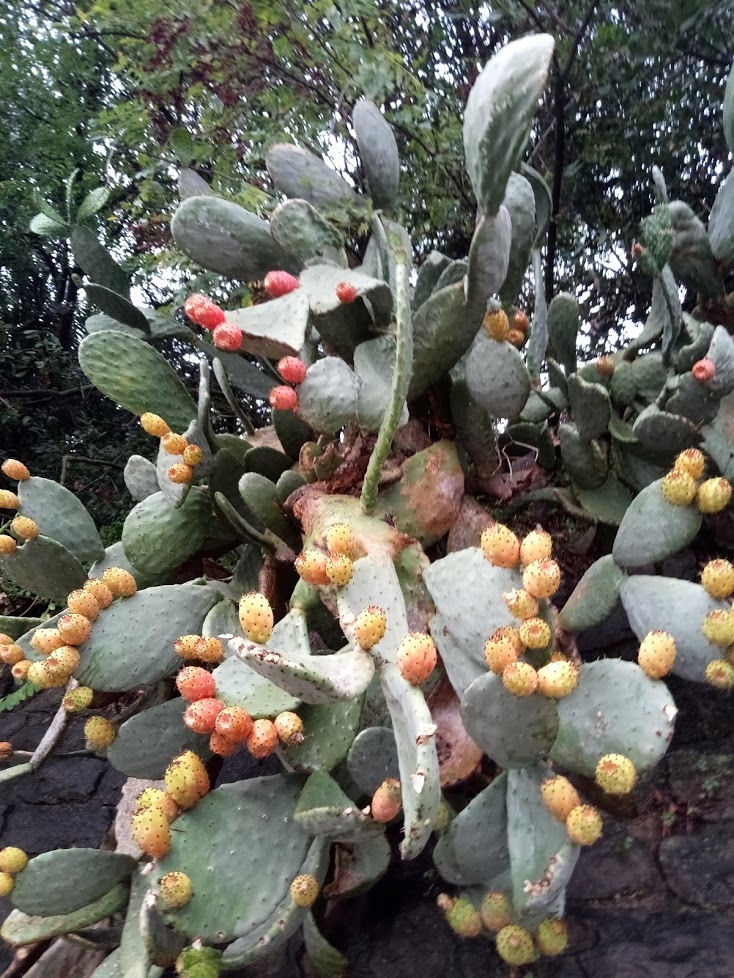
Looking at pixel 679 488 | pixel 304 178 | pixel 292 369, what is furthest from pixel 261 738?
pixel 304 178

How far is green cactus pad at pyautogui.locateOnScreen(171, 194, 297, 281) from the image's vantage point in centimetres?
107

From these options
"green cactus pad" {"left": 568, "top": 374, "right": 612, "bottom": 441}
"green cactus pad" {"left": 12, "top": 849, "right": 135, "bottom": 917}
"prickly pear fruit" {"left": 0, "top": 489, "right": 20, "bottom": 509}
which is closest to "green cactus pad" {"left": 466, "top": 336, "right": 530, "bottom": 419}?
"green cactus pad" {"left": 568, "top": 374, "right": 612, "bottom": 441}

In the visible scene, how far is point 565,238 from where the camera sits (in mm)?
1885

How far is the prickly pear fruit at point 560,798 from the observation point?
691mm

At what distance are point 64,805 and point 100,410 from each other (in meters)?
1.68

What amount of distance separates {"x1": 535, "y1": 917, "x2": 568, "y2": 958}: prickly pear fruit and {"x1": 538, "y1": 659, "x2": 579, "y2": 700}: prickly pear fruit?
1.16ft

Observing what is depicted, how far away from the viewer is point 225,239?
110 centimetres

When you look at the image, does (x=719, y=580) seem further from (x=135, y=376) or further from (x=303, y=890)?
(x=135, y=376)

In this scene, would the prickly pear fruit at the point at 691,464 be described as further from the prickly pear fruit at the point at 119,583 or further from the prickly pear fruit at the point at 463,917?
the prickly pear fruit at the point at 119,583

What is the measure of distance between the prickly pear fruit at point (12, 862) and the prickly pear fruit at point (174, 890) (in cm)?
22

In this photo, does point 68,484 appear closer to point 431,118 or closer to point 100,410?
point 100,410

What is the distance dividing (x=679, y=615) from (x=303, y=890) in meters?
0.54

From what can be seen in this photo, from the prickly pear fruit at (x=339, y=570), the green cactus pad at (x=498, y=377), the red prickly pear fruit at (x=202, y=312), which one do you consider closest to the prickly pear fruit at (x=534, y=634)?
the prickly pear fruit at (x=339, y=570)

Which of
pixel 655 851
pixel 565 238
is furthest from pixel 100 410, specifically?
pixel 655 851
